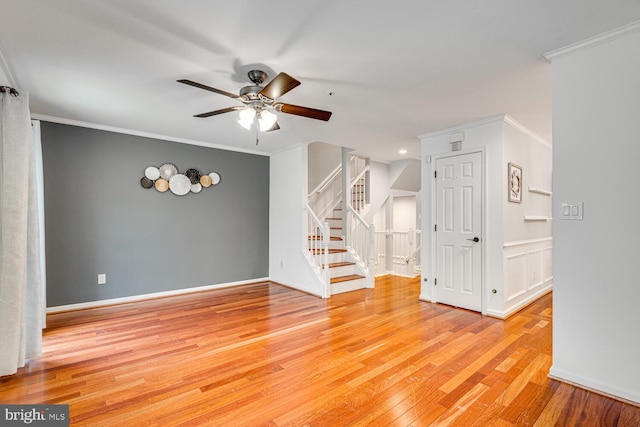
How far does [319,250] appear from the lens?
5320 mm

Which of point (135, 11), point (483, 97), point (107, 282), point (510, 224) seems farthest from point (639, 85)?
point (107, 282)

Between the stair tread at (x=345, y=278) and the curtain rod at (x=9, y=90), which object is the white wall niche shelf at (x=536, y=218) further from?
the curtain rod at (x=9, y=90)

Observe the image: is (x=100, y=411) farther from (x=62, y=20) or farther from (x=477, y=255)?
(x=477, y=255)

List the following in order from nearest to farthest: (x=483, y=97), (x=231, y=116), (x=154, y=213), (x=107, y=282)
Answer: (x=483, y=97), (x=231, y=116), (x=107, y=282), (x=154, y=213)

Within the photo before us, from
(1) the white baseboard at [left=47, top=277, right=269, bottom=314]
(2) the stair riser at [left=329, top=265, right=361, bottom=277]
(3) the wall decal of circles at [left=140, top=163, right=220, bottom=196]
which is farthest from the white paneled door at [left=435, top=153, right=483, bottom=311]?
(3) the wall decal of circles at [left=140, top=163, right=220, bottom=196]

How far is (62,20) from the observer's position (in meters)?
1.86

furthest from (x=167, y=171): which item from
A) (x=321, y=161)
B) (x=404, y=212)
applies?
(x=404, y=212)

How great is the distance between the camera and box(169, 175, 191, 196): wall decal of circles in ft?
15.1

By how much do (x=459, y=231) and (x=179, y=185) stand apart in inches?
158

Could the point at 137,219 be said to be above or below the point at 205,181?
below

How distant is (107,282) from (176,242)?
3.24 ft

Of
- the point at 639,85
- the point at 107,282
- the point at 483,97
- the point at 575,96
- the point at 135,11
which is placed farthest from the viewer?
the point at 107,282

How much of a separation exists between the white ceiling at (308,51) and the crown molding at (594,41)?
0.05 m

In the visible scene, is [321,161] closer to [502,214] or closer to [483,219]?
[483,219]
